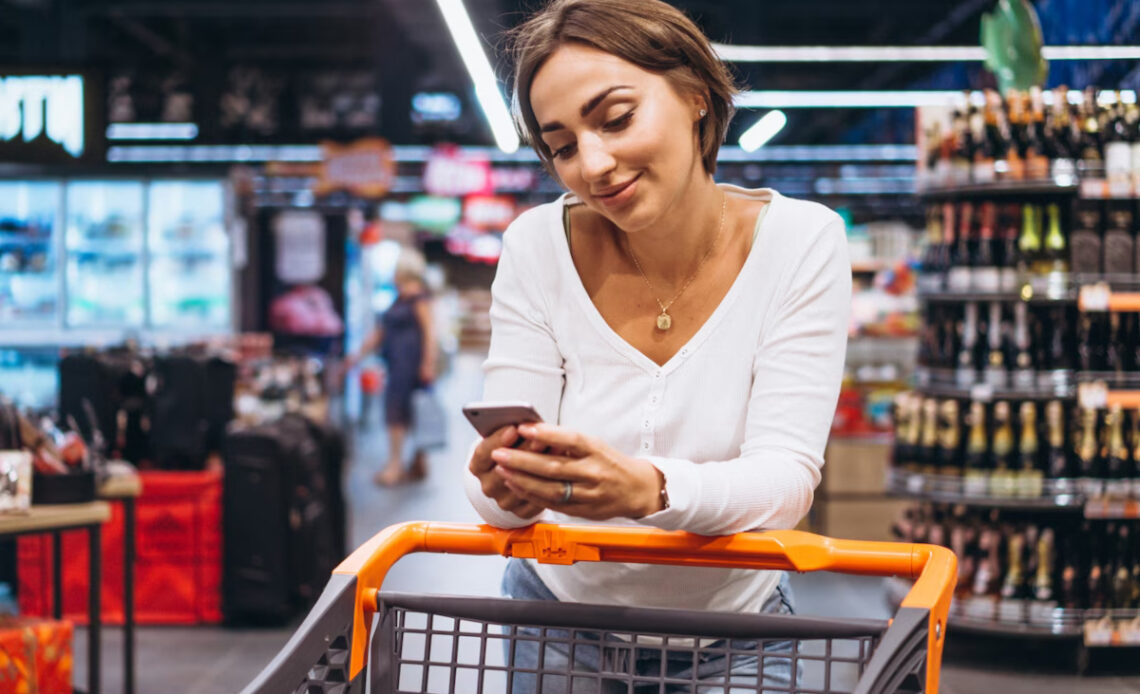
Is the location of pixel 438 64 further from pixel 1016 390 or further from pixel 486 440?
pixel 486 440

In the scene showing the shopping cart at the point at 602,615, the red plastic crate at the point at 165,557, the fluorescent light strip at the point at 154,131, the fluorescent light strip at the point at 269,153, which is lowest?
the red plastic crate at the point at 165,557

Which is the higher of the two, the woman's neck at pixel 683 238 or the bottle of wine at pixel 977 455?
the woman's neck at pixel 683 238

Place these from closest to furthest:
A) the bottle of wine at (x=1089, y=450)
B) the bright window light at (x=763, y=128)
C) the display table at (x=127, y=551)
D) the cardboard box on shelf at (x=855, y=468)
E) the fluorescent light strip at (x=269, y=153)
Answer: the display table at (x=127, y=551)
the bottle of wine at (x=1089, y=450)
the cardboard box on shelf at (x=855, y=468)
the bright window light at (x=763, y=128)
the fluorescent light strip at (x=269, y=153)

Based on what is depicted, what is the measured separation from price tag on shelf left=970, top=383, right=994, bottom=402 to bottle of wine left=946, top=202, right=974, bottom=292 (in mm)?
415

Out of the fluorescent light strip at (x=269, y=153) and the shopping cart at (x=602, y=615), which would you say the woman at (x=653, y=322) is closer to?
the shopping cart at (x=602, y=615)

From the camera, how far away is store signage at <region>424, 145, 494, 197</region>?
518 inches

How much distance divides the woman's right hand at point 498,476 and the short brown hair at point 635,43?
17.1 inches

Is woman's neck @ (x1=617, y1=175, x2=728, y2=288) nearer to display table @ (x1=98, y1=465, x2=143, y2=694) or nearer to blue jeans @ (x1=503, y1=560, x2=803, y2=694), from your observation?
blue jeans @ (x1=503, y1=560, x2=803, y2=694)

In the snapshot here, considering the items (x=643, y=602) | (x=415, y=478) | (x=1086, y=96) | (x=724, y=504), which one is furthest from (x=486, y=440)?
(x=415, y=478)

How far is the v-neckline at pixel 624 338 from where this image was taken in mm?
1361

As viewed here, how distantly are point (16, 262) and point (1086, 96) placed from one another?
870 cm

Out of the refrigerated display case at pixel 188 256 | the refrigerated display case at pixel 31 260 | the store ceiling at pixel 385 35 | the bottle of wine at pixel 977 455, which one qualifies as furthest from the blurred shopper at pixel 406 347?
the bottle of wine at pixel 977 455

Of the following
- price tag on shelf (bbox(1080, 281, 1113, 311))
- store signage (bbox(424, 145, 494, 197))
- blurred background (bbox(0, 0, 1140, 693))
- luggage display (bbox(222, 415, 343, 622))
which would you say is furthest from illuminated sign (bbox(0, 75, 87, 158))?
store signage (bbox(424, 145, 494, 197))

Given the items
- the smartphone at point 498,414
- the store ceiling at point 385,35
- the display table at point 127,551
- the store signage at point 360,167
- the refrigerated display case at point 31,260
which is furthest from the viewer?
the store signage at point 360,167
